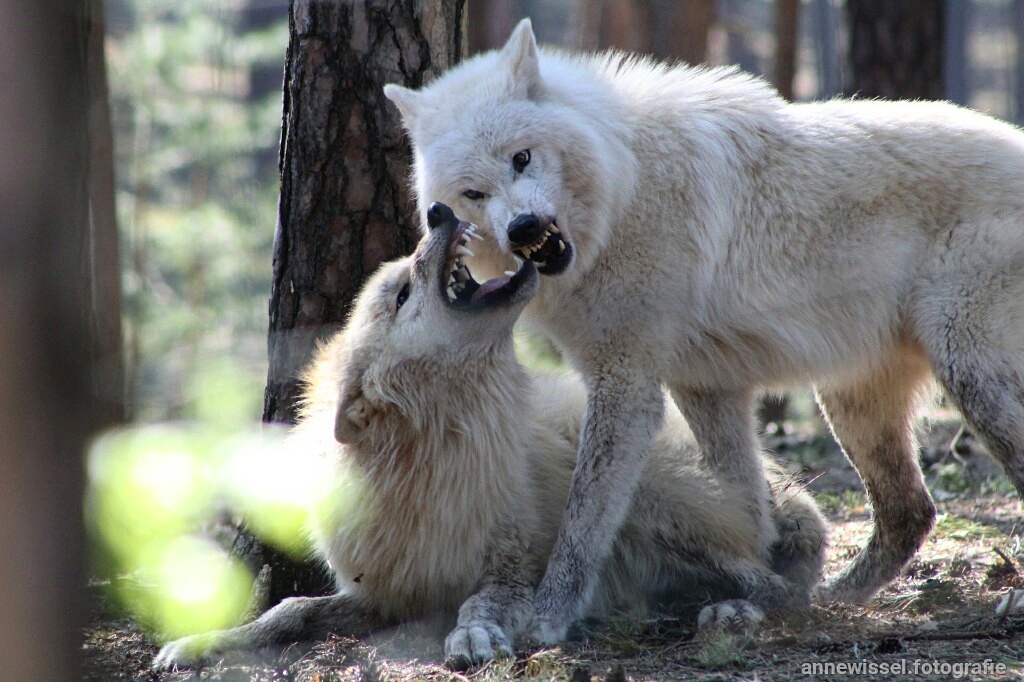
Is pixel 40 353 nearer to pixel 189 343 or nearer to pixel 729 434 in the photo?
pixel 729 434

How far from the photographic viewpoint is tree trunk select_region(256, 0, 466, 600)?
462 cm

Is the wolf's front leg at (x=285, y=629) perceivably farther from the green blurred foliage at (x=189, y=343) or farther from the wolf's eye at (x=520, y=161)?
the wolf's eye at (x=520, y=161)

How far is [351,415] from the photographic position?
12.7 feet

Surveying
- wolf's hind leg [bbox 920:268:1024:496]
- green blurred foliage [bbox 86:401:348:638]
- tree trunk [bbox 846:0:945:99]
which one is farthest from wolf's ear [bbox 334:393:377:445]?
tree trunk [bbox 846:0:945:99]

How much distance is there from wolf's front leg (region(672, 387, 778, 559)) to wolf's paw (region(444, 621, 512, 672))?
A: 153 centimetres

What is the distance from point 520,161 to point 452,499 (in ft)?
4.78

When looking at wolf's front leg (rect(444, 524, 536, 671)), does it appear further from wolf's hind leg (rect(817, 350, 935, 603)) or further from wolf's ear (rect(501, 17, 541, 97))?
wolf's ear (rect(501, 17, 541, 97))

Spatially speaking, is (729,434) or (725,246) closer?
(725,246)

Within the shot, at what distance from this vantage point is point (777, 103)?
473cm

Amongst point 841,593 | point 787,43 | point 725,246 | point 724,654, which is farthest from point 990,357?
point 787,43

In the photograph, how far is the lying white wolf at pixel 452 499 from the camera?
388 cm

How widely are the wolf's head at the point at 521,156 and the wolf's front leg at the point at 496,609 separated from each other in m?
1.21

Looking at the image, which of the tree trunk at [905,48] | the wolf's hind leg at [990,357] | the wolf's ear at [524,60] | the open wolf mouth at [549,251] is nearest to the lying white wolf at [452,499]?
the open wolf mouth at [549,251]

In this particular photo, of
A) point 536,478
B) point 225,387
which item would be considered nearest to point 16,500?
point 225,387
